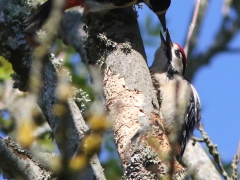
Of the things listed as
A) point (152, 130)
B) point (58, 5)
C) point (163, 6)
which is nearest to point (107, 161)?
point (163, 6)

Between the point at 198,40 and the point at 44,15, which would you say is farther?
the point at 198,40

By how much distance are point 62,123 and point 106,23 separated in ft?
6.51

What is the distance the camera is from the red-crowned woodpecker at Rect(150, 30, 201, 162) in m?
4.16

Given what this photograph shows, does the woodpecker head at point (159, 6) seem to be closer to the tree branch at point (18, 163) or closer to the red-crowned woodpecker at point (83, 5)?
the red-crowned woodpecker at point (83, 5)

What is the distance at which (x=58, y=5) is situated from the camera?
1797 mm

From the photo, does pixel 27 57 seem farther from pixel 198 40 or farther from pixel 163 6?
pixel 198 40

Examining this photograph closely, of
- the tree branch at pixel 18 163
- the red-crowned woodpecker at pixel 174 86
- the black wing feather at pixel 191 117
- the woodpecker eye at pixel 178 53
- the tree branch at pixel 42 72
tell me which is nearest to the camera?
the tree branch at pixel 18 163

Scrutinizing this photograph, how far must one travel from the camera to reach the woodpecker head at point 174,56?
4.83m

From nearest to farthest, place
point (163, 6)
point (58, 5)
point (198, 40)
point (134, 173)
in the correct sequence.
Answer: point (58, 5) → point (134, 173) → point (163, 6) → point (198, 40)

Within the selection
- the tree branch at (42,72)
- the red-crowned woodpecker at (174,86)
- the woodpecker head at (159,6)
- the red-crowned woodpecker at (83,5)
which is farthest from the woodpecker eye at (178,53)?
the tree branch at (42,72)

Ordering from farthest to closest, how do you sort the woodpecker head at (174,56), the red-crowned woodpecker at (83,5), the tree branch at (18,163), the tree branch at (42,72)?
the woodpecker head at (174,56)
the red-crowned woodpecker at (83,5)
the tree branch at (42,72)
the tree branch at (18,163)

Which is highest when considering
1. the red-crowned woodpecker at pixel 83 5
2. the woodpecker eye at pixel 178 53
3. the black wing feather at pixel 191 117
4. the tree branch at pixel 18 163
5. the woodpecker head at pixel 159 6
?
the red-crowned woodpecker at pixel 83 5

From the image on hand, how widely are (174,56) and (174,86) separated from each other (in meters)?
0.90

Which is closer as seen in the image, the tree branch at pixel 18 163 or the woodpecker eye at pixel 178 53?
the tree branch at pixel 18 163
